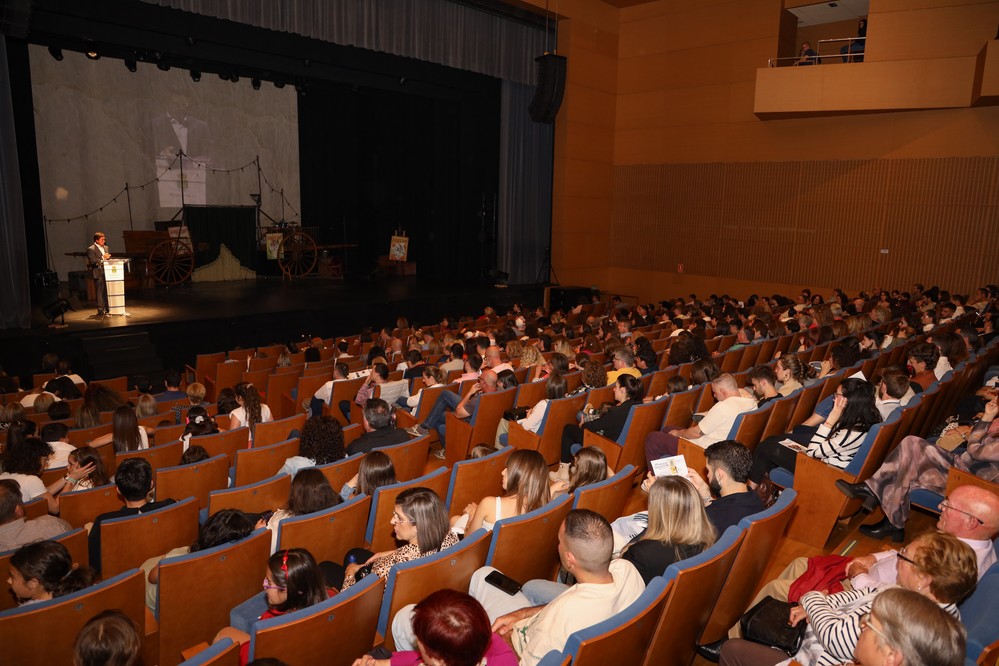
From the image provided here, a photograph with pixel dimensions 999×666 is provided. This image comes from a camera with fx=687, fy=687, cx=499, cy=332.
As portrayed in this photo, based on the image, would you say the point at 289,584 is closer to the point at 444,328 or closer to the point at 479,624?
the point at 479,624

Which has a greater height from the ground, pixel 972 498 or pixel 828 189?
pixel 828 189

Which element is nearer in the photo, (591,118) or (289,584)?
(289,584)

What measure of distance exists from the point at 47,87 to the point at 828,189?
15.1 m

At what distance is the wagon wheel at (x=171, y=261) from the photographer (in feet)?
46.1

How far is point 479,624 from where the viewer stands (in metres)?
1.87

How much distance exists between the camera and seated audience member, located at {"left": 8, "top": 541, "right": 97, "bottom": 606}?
8.52 feet

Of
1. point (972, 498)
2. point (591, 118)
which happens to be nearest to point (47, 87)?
point (591, 118)

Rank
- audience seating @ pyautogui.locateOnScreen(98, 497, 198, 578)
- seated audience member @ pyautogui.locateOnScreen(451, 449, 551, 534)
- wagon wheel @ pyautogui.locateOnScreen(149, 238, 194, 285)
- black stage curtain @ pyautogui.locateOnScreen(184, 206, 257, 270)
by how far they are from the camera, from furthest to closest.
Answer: black stage curtain @ pyautogui.locateOnScreen(184, 206, 257, 270), wagon wheel @ pyautogui.locateOnScreen(149, 238, 194, 285), seated audience member @ pyautogui.locateOnScreen(451, 449, 551, 534), audience seating @ pyautogui.locateOnScreen(98, 497, 198, 578)

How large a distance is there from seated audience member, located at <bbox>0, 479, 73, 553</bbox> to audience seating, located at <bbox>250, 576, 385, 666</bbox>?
179cm

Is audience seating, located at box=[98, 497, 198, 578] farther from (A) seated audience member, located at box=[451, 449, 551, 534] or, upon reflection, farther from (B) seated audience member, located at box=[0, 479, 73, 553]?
(A) seated audience member, located at box=[451, 449, 551, 534]

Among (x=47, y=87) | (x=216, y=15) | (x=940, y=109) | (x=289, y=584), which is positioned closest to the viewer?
(x=289, y=584)

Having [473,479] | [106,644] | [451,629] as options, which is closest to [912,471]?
→ [473,479]

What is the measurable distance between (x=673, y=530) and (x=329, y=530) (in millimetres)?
1511

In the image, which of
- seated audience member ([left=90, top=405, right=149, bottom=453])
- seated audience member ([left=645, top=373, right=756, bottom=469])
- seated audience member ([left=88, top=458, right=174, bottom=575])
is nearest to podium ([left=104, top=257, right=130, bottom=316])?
seated audience member ([left=90, top=405, right=149, bottom=453])
